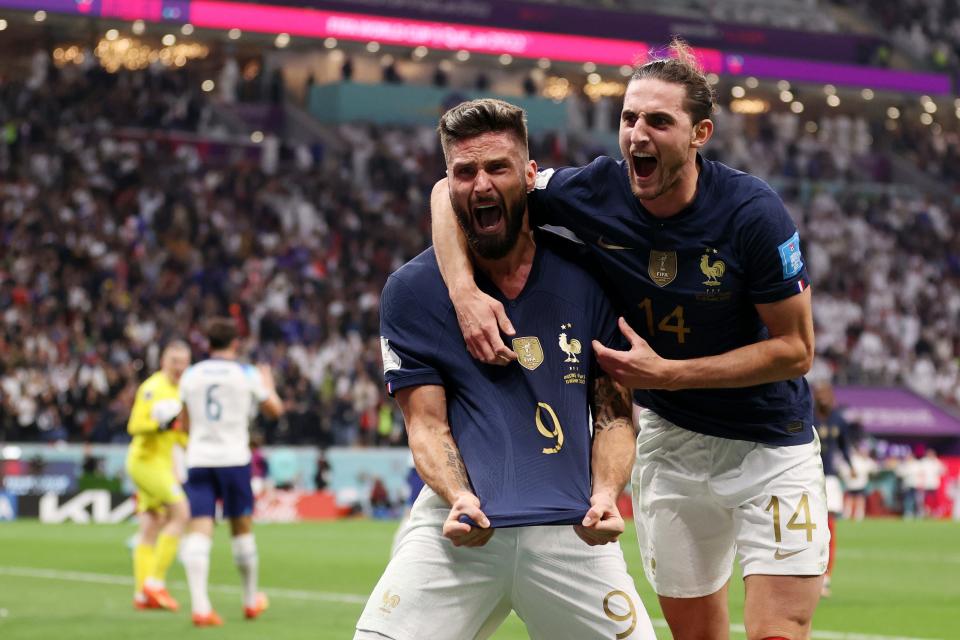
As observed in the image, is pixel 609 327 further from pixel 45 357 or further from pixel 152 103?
pixel 152 103

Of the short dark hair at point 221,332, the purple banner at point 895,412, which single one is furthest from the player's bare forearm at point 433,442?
the purple banner at point 895,412

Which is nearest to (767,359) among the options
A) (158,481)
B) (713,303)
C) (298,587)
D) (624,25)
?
(713,303)

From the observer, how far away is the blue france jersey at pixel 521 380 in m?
4.88

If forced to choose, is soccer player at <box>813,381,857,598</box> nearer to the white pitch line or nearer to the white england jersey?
the white pitch line

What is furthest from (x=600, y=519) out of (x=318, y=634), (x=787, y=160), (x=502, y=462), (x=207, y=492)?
(x=787, y=160)

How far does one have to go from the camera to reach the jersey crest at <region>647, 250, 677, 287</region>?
18.9ft

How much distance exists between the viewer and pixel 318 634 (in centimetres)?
1145

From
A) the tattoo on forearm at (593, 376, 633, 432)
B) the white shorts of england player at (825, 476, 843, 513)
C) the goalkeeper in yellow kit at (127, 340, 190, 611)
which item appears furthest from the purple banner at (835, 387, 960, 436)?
the tattoo on forearm at (593, 376, 633, 432)

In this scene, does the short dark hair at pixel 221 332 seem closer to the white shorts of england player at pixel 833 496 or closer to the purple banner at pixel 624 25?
the white shorts of england player at pixel 833 496

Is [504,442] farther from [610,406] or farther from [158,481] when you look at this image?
[158,481]

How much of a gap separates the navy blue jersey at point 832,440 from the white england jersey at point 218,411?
A: 744 centimetres

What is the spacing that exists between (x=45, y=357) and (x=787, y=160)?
Answer: 26.8 m

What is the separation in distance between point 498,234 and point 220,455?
7.88 meters

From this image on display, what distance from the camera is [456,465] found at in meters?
4.95
